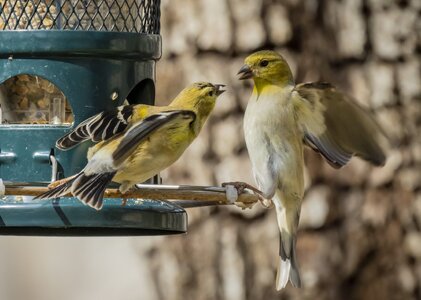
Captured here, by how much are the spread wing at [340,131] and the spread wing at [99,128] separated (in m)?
0.90

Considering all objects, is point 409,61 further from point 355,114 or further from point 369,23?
point 355,114

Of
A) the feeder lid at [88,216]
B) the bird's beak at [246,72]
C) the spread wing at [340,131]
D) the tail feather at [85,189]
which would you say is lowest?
the feeder lid at [88,216]

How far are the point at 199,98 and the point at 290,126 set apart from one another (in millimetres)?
574

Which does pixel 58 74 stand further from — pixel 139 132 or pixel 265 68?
pixel 265 68

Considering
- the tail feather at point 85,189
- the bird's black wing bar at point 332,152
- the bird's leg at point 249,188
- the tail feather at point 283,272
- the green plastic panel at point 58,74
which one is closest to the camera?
the tail feather at point 85,189

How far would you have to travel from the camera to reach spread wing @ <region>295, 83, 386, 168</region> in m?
5.70

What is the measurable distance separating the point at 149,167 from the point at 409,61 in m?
3.19

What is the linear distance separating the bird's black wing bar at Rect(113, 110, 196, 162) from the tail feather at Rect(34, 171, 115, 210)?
4.9 inches

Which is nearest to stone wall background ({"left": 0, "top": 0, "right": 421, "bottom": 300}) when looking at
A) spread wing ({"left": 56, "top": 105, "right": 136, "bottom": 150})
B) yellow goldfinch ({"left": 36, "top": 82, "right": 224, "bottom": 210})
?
yellow goldfinch ({"left": 36, "top": 82, "right": 224, "bottom": 210})

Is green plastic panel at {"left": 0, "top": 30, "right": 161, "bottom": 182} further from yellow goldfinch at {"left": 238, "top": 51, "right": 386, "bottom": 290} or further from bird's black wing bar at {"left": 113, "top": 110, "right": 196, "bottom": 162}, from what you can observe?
yellow goldfinch at {"left": 238, "top": 51, "right": 386, "bottom": 290}

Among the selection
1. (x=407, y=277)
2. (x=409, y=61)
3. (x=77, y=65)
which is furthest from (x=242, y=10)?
(x=77, y=65)

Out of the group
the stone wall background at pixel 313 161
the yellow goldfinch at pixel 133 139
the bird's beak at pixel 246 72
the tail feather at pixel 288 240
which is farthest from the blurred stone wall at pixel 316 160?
the yellow goldfinch at pixel 133 139

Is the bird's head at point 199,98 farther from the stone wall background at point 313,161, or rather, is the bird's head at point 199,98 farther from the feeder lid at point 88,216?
the stone wall background at point 313,161

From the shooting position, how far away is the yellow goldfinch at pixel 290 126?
5.75 m
